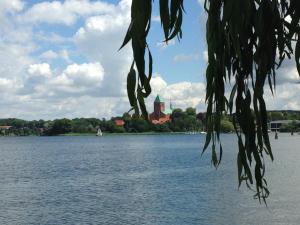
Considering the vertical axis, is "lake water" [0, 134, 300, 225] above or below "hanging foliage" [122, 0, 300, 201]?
below

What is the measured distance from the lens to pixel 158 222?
28.1 meters

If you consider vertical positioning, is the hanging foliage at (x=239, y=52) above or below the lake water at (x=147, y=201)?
above

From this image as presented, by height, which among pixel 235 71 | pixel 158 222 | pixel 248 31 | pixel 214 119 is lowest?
pixel 158 222

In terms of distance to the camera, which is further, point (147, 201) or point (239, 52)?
point (147, 201)

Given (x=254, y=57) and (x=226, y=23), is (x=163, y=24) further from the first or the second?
(x=254, y=57)

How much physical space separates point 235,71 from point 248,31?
18.6 inches

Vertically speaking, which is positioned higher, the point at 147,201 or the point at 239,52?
the point at 239,52

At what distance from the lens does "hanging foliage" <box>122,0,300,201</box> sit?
3896mm

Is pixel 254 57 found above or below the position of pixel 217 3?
below

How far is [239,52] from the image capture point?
13.8 feet

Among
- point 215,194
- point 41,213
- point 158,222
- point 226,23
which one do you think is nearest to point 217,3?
point 226,23

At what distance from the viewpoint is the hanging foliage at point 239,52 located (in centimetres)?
390

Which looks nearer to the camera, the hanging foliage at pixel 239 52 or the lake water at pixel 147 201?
the hanging foliage at pixel 239 52

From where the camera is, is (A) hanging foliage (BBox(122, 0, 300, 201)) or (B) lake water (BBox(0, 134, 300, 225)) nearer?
(A) hanging foliage (BBox(122, 0, 300, 201))
